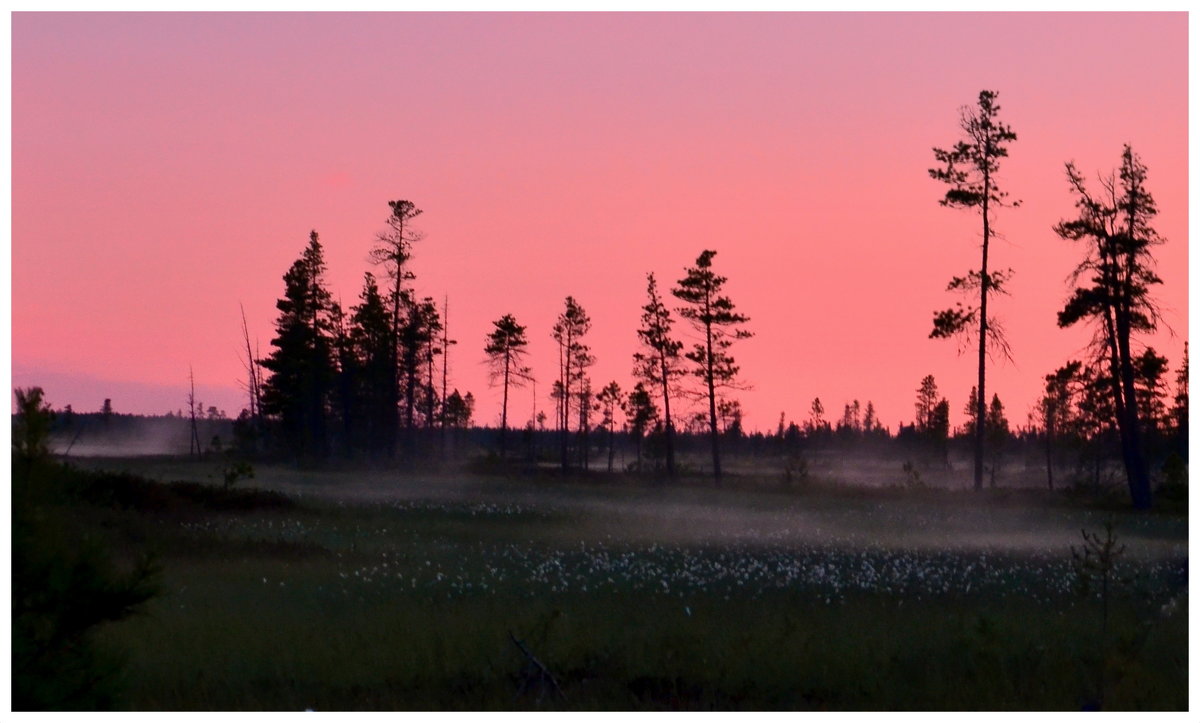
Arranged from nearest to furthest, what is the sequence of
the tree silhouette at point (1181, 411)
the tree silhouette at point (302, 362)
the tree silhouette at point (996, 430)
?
the tree silhouette at point (1181, 411)
the tree silhouette at point (302, 362)
the tree silhouette at point (996, 430)

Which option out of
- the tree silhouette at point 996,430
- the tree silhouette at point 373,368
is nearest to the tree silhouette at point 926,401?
the tree silhouette at point 996,430

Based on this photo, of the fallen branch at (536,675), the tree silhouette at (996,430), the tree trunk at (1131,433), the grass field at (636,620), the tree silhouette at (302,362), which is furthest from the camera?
the tree silhouette at (996,430)

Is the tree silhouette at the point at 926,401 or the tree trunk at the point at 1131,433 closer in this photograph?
the tree trunk at the point at 1131,433

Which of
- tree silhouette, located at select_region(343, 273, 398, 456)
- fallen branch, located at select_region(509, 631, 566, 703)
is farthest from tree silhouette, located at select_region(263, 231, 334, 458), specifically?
fallen branch, located at select_region(509, 631, 566, 703)

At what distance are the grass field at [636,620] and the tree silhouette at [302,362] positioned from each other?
55940 millimetres

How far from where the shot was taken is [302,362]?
86.2 metres

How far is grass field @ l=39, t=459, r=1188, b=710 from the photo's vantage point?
36.1ft

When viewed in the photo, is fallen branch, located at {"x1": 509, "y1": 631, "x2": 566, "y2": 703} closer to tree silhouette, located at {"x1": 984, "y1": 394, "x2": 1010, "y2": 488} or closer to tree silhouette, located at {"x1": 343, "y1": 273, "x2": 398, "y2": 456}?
tree silhouette, located at {"x1": 343, "y1": 273, "x2": 398, "y2": 456}

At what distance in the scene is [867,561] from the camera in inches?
830

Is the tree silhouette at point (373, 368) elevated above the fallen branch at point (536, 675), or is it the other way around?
the tree silhouette at point (373, 368)

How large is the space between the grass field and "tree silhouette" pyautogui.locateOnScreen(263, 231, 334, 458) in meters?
55.9

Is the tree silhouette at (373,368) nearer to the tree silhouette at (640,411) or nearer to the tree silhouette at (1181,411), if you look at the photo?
the tree silhouette at (640,411)

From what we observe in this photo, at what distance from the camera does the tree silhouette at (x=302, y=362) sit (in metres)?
84.2

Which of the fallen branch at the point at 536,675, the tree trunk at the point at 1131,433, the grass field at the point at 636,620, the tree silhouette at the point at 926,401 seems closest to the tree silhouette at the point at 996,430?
the tree silhouette at the point at 926,401
